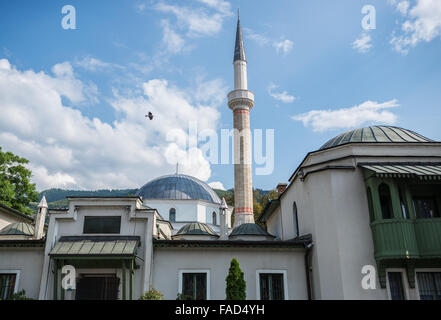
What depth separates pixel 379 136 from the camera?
14.4 m

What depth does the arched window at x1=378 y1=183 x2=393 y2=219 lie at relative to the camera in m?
12.8

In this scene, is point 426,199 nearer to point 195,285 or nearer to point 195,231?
point 195,285

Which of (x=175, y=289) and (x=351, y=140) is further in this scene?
(x=351, y=140)

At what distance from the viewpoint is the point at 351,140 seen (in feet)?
48.0

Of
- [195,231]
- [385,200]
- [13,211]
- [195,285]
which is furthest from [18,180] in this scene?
[385,200]

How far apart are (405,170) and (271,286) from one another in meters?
6.17

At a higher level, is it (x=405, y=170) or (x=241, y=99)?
(x=241, y=99)

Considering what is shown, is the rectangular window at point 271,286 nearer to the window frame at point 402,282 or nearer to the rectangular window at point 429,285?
the window frame at point 402,282

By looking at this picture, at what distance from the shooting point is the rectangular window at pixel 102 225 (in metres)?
14.3
